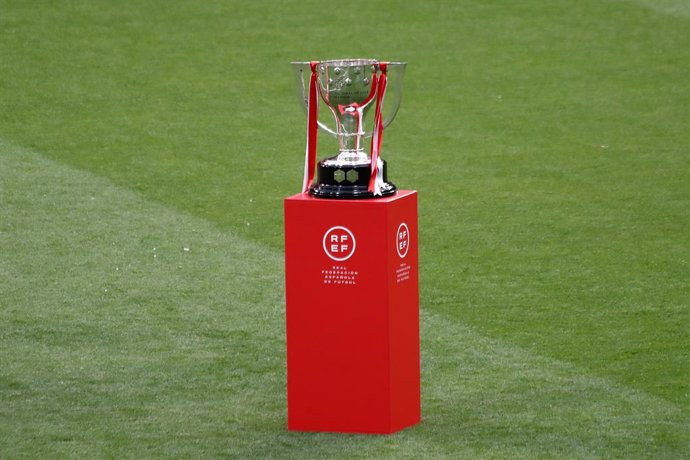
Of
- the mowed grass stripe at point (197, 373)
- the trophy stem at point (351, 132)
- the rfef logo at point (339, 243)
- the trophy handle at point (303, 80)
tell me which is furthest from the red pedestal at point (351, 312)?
the trophy handle at point (303, 80)

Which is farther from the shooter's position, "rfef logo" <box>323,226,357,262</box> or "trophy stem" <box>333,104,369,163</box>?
"trophy stem" <box>333,104,369,163</box>

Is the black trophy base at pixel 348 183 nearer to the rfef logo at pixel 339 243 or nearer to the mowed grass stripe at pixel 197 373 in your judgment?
the rfef logo at pixel 339 243

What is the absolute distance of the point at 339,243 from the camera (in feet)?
16.4

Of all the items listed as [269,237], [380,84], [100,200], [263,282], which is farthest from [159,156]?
[380,84]

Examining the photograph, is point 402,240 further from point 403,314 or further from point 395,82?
point 395,82

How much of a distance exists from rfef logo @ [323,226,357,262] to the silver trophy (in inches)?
5.2

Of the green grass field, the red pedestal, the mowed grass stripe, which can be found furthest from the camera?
the green grass field

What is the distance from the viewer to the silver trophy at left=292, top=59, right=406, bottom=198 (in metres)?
5.01

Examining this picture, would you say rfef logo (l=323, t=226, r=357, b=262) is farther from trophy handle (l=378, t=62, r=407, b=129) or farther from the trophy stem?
trophy handle (l=378, t=62, r=407, b=129)

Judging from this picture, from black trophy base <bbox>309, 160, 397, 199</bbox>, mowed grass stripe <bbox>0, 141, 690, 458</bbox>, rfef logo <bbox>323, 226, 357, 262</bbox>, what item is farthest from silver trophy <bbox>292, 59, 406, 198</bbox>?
mowed grass stripe <bbox>0, 141, 690, 458</bbox>

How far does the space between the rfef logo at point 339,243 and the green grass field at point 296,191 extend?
2.33 ft

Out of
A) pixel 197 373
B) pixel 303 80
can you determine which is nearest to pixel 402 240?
pixel 303 80

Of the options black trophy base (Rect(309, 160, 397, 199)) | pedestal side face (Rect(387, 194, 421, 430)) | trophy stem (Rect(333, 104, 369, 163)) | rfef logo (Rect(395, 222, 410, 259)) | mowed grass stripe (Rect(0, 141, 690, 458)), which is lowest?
mowed grass stripe (Rect(0, 141, 690, 458))

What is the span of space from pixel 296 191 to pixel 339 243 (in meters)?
3.93
